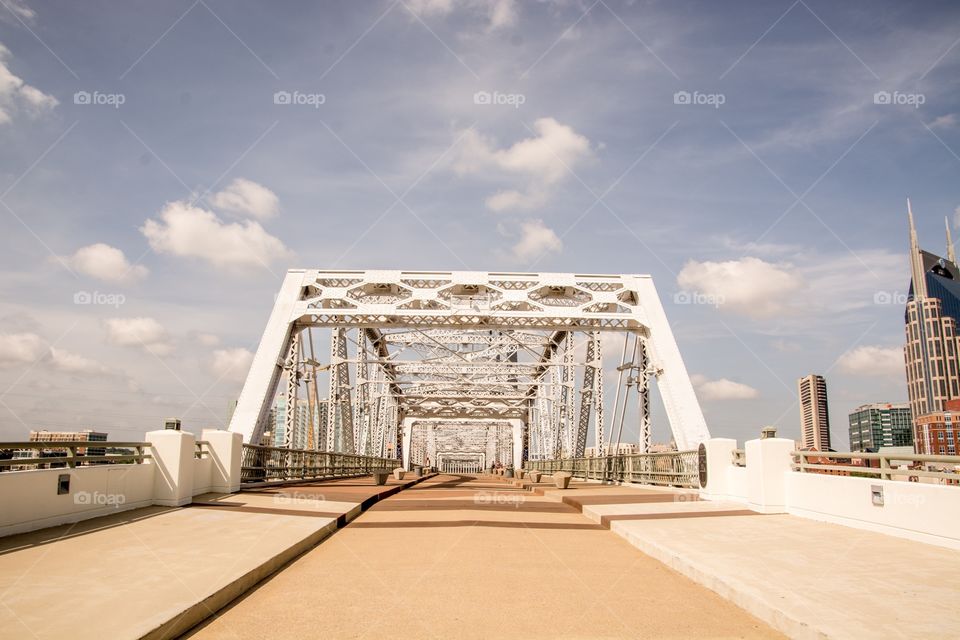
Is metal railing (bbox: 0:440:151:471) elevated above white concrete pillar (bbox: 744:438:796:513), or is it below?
above

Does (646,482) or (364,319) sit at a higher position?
(364,319)

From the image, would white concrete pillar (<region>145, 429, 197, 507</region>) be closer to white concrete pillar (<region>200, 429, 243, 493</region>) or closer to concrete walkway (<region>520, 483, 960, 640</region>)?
white concrete pillar (<region>200, 429, 243, 493</region>)

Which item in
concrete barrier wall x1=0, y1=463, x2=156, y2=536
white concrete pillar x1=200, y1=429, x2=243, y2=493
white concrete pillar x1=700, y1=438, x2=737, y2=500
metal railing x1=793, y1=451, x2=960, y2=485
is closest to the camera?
concrete barrier wall x1=0, y1=463, x2=156, y2=536

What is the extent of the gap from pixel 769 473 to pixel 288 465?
614 inches

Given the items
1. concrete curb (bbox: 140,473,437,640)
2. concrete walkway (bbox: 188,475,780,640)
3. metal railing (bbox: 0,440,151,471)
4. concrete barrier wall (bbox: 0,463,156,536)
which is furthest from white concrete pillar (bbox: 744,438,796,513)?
concrete barrier wall (bbox: 0,463,156,536)

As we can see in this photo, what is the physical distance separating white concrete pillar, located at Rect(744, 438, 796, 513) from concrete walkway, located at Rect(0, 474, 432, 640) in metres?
7.30

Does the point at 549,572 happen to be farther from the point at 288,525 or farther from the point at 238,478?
the point at 238,478

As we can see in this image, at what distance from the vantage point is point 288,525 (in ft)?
33.5

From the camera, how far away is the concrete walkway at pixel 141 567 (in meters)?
4.94

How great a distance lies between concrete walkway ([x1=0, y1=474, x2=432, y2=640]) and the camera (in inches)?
195

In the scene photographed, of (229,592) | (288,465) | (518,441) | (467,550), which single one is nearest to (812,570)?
(467,550)

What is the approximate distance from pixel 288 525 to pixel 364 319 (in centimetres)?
1377

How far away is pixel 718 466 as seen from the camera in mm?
14734

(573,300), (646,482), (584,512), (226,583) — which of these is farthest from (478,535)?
(573,300)
